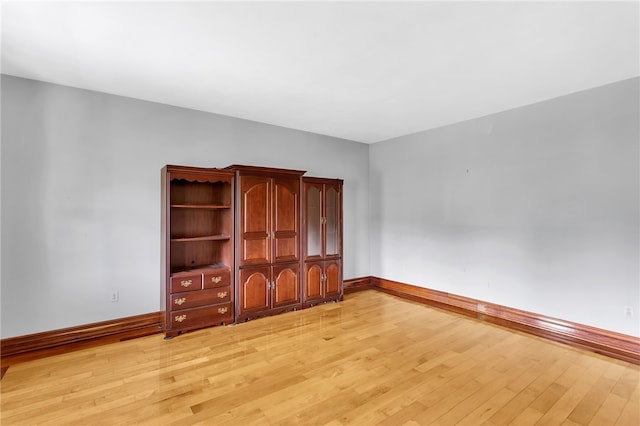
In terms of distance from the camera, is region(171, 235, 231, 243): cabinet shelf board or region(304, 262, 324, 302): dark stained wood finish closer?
region(171, 235, 231, 243): cabinet shelf board

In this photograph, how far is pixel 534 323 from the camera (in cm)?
364

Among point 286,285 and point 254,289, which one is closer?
point 254,289

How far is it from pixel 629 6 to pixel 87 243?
16.4ft

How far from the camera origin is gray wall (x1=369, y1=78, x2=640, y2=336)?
3.12 metres

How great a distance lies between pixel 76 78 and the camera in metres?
3.04

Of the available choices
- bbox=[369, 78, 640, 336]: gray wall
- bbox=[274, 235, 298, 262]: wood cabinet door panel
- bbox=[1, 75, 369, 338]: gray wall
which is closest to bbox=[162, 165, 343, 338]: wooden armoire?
bbox=[274, 235, 298, 262]: wood cabinet door panel

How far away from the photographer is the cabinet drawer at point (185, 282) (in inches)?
132

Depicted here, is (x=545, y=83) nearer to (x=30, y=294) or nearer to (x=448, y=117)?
(x=448, y=117)

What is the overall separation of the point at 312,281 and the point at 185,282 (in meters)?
1.73

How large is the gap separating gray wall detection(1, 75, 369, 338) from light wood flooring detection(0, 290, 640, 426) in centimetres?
56

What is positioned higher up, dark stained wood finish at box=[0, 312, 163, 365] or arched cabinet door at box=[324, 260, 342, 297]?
arched cabinet door at box=[324, 260, 342, 297]

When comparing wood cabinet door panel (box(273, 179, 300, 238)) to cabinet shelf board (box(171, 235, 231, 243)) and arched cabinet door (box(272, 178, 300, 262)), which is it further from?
cabinet shelf board (box(171, 235, 231, 243))

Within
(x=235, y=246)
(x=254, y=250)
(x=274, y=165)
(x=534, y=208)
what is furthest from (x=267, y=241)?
(x=534, y=208)

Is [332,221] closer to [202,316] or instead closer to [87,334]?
[202,316]
